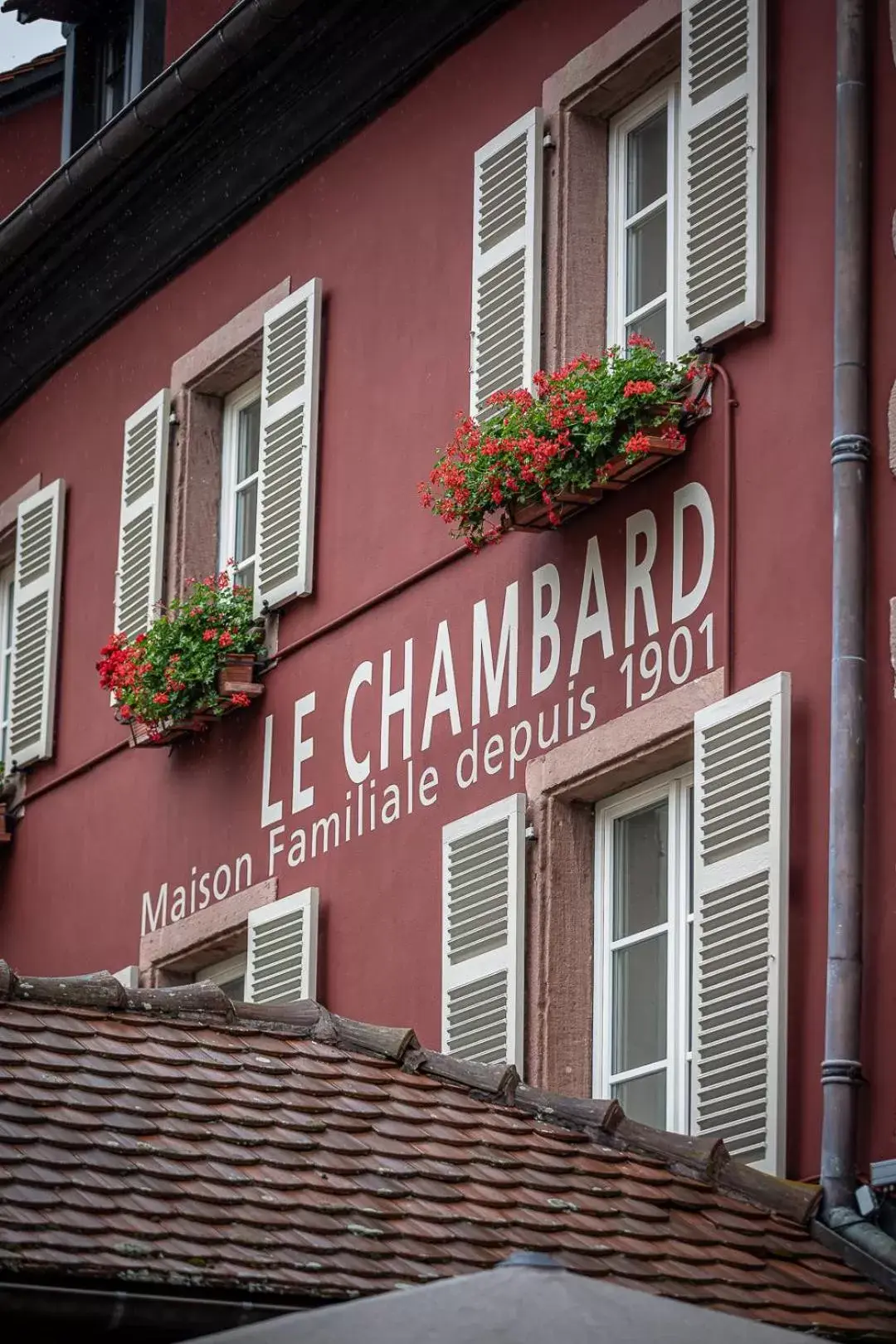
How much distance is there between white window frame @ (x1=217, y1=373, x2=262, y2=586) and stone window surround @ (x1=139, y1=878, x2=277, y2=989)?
1588 mm

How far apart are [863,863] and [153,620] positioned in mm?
4868

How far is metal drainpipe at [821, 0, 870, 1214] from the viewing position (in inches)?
304

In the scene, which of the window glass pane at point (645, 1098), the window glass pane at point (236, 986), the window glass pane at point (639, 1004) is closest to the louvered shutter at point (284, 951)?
the window glass pane at point (236, 986)

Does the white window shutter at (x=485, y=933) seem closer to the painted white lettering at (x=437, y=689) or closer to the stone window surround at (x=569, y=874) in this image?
the stone window surround at (x=569, y=874)

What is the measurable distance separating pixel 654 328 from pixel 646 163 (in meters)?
0.68

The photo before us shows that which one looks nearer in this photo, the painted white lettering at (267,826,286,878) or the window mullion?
the window mullion

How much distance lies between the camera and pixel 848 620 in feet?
26.5

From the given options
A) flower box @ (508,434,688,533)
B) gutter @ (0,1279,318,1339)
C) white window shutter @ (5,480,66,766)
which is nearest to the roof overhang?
white window shutter @ (5,480,66,766)

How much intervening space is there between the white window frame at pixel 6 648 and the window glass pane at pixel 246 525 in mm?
2061

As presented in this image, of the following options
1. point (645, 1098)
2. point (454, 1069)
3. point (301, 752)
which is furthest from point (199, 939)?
point (454, 1069)

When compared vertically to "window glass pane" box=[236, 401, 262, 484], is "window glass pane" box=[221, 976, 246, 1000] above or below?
below

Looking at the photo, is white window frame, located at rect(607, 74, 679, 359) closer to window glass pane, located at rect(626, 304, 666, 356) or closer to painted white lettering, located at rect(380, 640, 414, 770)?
window glass pane, located at rect(626, 304, 666, 356)

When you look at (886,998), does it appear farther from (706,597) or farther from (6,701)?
(6,701)

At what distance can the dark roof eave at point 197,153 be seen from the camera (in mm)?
11406
